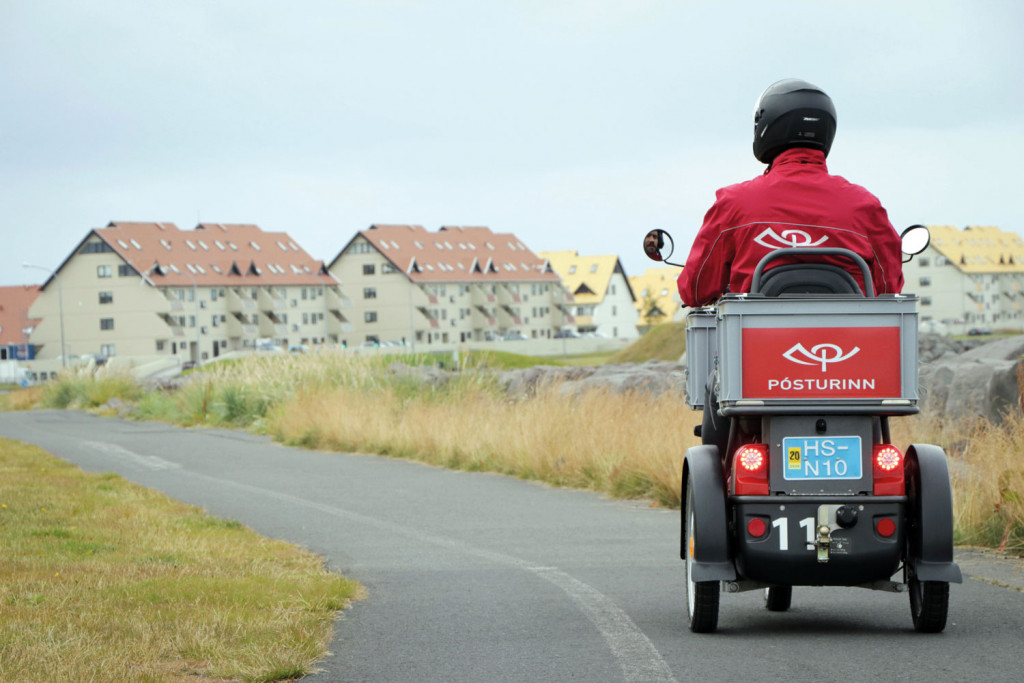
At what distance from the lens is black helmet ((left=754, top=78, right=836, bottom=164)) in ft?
19.0

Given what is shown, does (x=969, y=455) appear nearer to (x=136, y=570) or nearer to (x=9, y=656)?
(x=136, y=570)

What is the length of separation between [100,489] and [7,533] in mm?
4503

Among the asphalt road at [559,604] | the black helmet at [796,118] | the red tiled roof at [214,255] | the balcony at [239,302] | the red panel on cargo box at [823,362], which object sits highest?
the red tiled roof at [214,255]

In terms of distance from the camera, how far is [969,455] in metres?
10.6

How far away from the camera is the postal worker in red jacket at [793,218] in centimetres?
554

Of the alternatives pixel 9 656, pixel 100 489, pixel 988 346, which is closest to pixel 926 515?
pixel 9 656

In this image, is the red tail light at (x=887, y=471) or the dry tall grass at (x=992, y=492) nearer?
the red tail light at (x=887, y=471)

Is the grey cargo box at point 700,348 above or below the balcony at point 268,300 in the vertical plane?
below

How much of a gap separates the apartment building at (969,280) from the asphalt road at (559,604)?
113 m

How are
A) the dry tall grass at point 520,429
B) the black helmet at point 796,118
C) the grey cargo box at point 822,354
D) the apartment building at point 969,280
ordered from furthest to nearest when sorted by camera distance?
the apartment building at point 969,280 < the dry tall grass at point 520,429 < the black helmet at point 796,118 < the grey cargo box at point 822,354

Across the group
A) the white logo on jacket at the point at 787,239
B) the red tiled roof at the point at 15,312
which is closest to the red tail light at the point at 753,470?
the white logo on jacket at the point at 787,239

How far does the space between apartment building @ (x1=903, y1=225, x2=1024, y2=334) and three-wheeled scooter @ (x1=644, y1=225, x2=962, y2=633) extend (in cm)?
11848

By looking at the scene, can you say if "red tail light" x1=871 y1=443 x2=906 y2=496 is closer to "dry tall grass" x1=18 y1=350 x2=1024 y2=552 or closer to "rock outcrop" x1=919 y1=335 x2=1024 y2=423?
"dry tall grass" x1=18 y1=350 x2=1024 y2=552

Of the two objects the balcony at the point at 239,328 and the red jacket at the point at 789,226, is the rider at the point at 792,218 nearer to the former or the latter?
the red jacket at the point at 789,226
